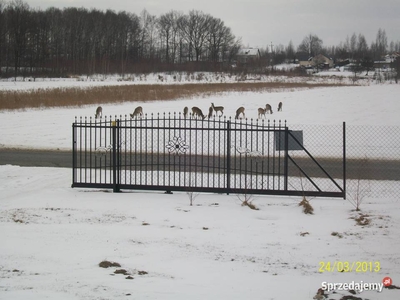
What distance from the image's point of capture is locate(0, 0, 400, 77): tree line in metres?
88.2

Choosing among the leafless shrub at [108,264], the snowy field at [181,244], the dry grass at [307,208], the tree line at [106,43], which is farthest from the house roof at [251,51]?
the leafless shrub at [108,264]

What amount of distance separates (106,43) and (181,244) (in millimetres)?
101581

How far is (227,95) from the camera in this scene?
41.9 meters

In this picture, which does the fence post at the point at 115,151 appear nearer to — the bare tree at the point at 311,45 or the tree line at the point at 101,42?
the tree line at the point at 101,42

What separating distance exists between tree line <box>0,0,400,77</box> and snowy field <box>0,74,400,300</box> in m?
69.6

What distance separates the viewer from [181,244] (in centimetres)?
872

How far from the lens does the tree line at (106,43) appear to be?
88.2m

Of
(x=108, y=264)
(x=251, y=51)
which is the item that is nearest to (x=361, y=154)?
(x=108, y=264)

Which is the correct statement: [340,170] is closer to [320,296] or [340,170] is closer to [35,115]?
[320,296]

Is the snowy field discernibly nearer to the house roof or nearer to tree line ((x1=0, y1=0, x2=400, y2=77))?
tree line ((x1=0, y1=0, x2=400, y2=77))

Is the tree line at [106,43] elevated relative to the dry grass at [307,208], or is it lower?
elevated

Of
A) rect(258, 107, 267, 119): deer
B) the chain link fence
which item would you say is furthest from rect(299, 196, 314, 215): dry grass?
rect(258, 107, 267, 119): deer

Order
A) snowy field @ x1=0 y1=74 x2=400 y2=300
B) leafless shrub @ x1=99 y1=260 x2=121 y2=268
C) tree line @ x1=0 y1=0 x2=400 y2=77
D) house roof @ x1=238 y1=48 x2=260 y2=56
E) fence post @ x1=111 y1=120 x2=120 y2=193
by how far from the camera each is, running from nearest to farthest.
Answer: snowy field @ x1=0 y1=74 x2=400 y2=300 → leafless shrub @ x1=99 y1=260 x2=121 y2=268 → fence post @ x1=111 y1=120 x2=120 y2=193 → tree line @ x1=0 y1=0 x2=400 y2=77 → house roof @ x1=238 y1=48 x2=260 y2=56

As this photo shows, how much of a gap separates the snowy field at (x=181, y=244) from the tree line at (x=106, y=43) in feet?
228
